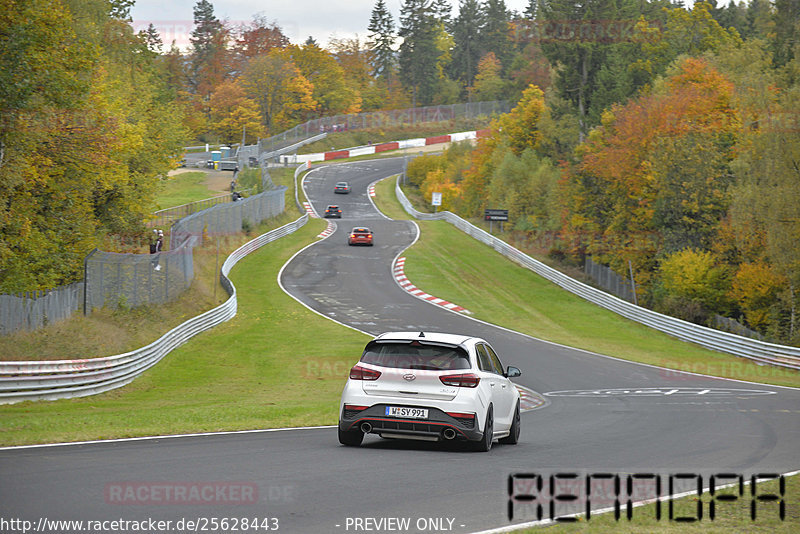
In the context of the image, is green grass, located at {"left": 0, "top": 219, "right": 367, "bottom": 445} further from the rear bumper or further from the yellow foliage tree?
the yellow foliage tree

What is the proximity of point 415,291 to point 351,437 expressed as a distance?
3514 cm

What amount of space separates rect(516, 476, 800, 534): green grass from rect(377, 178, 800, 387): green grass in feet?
79.3

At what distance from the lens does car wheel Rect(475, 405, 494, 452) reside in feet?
38.7

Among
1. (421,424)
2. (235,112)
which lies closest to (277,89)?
(235,112)

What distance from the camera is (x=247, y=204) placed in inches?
2350

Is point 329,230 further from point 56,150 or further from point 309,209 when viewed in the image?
point 56,150

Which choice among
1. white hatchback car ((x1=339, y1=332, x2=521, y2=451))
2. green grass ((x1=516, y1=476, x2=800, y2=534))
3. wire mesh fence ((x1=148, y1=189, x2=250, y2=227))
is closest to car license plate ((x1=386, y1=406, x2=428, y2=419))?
white hatchback car ((x1=339, y1=332, x2=521, y2=451))

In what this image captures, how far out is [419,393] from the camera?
37.3ft

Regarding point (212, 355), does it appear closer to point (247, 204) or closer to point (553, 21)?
point (247, 204)

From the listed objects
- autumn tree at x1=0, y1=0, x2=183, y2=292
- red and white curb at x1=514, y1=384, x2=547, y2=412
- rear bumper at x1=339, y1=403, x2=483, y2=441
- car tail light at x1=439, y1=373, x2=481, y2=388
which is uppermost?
autumn tree at x1=0, y1=0, x2=183, y2=292

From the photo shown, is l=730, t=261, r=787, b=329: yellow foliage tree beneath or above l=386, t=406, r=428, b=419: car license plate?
beneath

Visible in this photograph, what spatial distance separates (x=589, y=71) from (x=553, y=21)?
18.0 ft

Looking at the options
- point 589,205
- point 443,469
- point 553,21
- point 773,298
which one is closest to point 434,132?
point 553,21

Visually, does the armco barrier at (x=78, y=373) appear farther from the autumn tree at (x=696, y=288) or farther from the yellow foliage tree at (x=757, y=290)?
the yellow foliage tree at (x=757, y=290)
